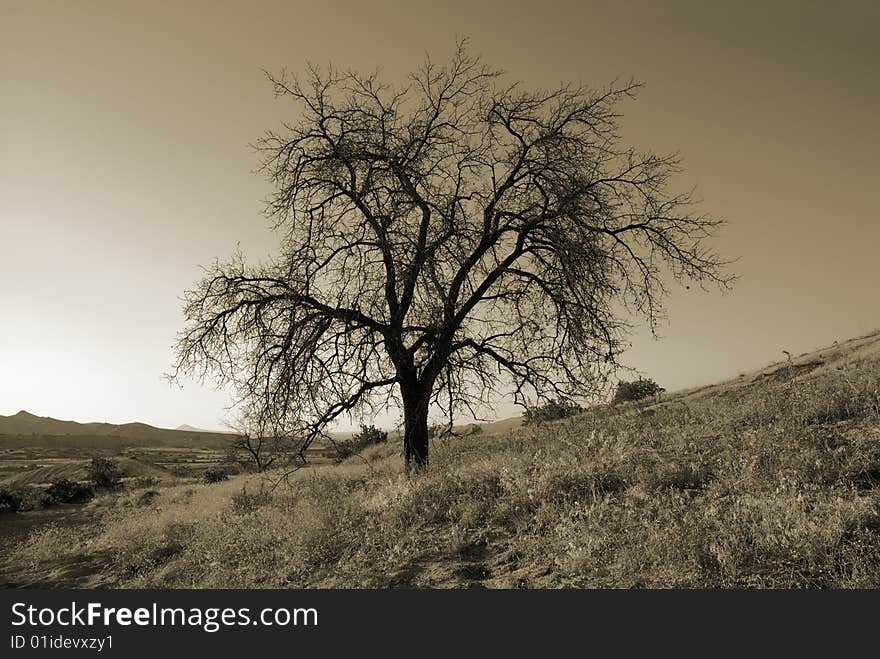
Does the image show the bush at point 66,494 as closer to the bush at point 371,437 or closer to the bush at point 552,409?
the bush at point 371,437

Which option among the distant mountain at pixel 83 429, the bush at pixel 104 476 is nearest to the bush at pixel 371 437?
the bush at pixel 104 476

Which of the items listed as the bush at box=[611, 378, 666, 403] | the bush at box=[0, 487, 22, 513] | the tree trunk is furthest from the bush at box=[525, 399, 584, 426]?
the bush at box=[0, 487, 22, 513]

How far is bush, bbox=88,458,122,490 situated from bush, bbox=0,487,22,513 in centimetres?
548

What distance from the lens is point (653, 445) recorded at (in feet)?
26.6

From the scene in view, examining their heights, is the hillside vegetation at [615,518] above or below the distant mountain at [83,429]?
below

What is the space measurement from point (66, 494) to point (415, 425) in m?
24.6

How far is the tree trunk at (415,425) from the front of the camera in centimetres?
1115

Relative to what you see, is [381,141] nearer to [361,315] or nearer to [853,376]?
[361,315]

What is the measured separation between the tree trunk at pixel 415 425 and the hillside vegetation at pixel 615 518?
125cm

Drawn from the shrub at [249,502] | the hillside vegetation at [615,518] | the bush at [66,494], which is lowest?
the bush at [66,494]

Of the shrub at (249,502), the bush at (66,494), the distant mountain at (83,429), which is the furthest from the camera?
the distant mountain at (83,429)

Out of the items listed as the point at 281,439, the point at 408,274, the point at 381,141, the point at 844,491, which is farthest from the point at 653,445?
the point at 381,141

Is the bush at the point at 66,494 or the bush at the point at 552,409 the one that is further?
the bush at the point at 66,494

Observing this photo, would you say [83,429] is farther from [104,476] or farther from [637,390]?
[637,390]
